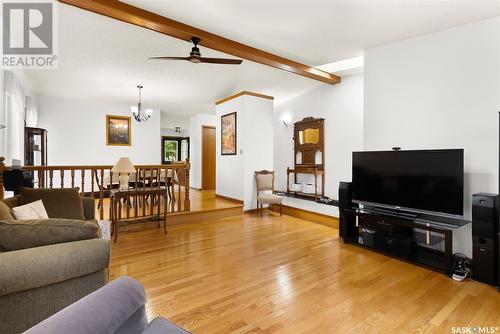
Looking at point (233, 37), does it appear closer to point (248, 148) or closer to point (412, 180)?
point (248, 148)

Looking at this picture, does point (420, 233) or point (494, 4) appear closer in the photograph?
point (494, 4)

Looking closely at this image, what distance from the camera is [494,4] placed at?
2.61 metres

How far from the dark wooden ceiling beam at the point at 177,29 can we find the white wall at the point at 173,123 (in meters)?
5.33

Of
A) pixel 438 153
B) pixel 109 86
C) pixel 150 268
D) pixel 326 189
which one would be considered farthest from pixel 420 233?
pixel 109 86

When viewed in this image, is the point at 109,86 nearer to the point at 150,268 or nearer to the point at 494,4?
the point at 150,268

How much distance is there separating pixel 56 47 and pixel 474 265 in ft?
19.6

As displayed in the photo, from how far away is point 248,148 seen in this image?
5.78m

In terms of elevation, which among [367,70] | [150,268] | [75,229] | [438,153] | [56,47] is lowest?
[150,268]

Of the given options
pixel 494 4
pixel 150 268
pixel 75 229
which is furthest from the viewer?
pixel 150 268

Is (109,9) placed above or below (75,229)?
above

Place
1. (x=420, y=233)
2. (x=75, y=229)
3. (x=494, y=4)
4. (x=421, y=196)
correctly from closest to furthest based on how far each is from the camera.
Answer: (x=75, y=229) < (x=494, y=4) < (x=421, y=196) < (x=420, y=233)

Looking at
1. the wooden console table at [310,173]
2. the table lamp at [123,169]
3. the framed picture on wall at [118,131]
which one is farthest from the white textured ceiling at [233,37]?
the wooden console table at [310,173]

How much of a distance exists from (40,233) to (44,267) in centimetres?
29

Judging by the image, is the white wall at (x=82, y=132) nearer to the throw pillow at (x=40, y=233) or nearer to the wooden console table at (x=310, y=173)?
the wooden console table at (x=310, y=173)
